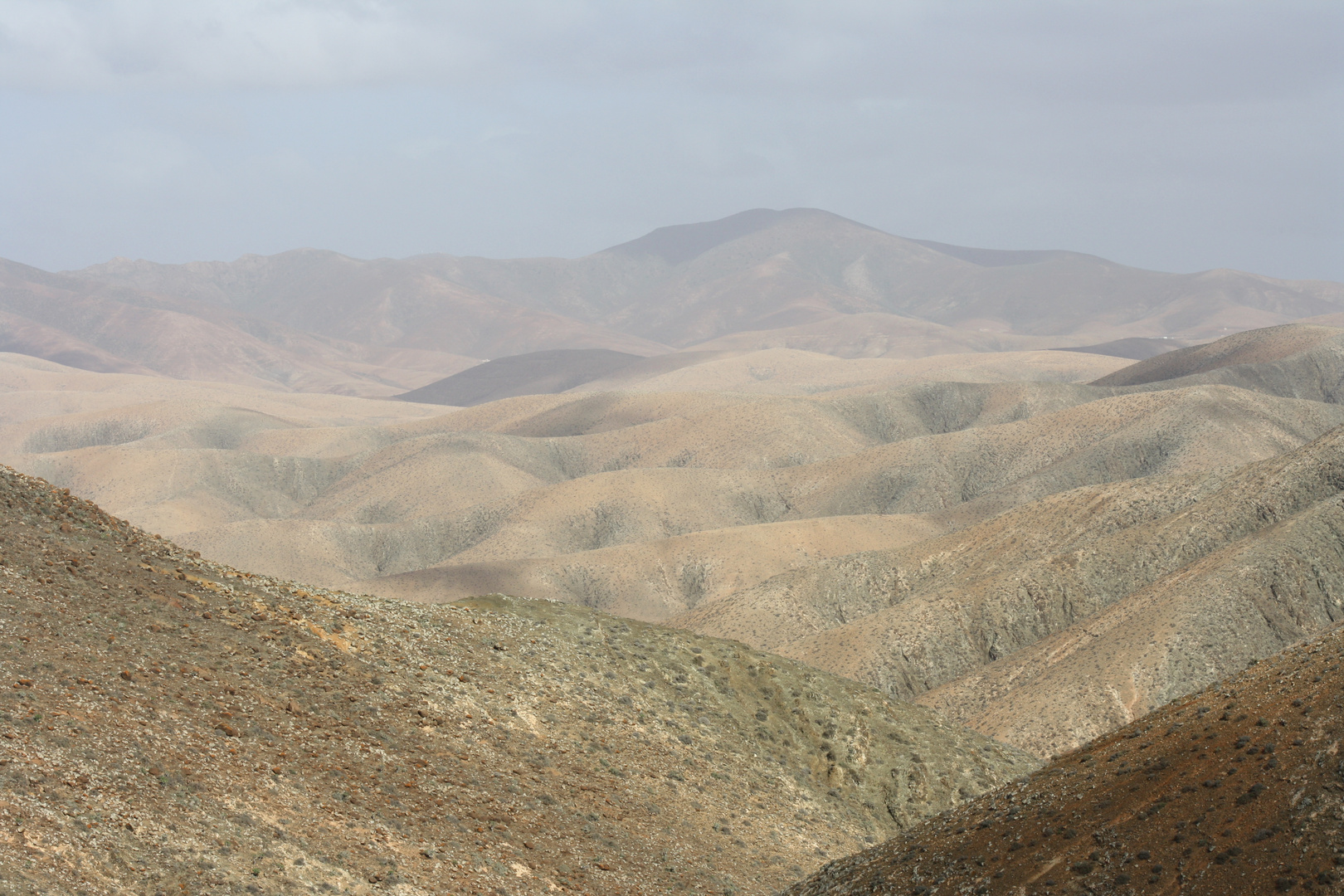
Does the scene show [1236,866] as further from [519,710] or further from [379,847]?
[519,710]

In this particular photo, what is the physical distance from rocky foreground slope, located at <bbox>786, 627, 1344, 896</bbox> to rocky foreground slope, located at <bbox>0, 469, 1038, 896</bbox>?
18.8ft

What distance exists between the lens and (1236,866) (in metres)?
15.3

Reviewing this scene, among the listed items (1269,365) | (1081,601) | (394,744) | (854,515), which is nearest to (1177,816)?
(394,744)

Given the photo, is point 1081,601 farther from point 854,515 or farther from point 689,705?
point 689,705

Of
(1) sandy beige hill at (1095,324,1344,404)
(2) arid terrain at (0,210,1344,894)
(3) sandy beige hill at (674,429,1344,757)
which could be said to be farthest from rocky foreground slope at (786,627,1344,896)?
(1) sandy beige hill at (1095,324,1344,404)

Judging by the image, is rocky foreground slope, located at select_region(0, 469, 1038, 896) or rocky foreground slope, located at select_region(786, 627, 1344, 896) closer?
rocky foreground slope, located at select_region(786, 627, 1344, 896)

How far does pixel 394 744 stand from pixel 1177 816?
14.3 m

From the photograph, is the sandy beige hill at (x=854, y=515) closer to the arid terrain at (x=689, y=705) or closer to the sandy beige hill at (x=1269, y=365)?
the arid terrain at (x=689, y=705)

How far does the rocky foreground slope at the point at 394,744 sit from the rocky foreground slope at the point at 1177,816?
18.8ft

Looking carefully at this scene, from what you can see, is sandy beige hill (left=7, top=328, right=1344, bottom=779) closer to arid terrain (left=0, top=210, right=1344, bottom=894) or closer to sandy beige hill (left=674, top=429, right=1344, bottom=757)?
sandy beige hill (left=674, top=429, right=1344, bottom=757)

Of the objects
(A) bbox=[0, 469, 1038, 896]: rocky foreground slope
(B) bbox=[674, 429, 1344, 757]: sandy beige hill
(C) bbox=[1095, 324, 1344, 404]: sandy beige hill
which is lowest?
(B) bbox=[674, 429, 1344, 757]: sandy beige hill

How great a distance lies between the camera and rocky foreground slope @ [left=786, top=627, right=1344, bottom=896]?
605 inches

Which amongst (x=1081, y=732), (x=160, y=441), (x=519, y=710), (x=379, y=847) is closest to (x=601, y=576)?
(x=1081, y=732)

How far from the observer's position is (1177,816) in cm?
1658
